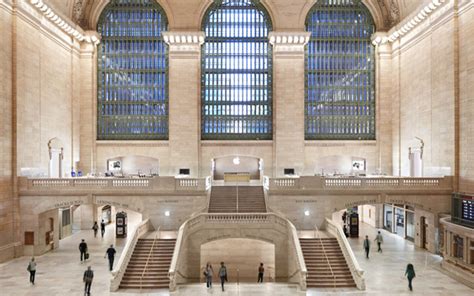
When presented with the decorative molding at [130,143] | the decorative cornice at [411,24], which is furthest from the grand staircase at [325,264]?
the decorative cornice at [411,24]

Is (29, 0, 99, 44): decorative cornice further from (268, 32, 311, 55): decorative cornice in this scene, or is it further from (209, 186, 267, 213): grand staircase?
(209, 186, 267, 213): grand staircase

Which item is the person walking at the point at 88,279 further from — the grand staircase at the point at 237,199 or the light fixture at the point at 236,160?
the light fixture at the point at 236,160

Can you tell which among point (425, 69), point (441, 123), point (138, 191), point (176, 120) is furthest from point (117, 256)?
point (425, 69)

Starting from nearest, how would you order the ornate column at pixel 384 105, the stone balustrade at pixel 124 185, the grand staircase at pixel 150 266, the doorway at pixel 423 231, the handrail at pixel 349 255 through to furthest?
the handrail at pixel 349 255 < the grand staircase at pixel 150 266 < the stone balustrade at pixel 124 185 < the doorway at pixel 423 231 < the ornate column at pixel 384 105

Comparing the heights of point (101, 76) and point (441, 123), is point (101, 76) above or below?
above

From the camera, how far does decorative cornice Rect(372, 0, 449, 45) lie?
25.4 meters

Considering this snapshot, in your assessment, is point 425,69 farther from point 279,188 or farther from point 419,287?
point 419,287

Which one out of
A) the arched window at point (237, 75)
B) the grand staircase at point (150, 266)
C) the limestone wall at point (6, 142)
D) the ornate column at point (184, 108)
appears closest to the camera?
the grand staircase at point (150, 266)

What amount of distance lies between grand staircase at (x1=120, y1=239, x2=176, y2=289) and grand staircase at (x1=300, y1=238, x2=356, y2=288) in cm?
640

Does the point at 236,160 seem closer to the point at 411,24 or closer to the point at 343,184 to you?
the point at 343,184

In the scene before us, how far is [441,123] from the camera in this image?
24.9 meters

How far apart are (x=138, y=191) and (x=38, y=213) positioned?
559cm

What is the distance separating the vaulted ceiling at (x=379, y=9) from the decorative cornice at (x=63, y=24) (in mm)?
994

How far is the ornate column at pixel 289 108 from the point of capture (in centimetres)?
3189
